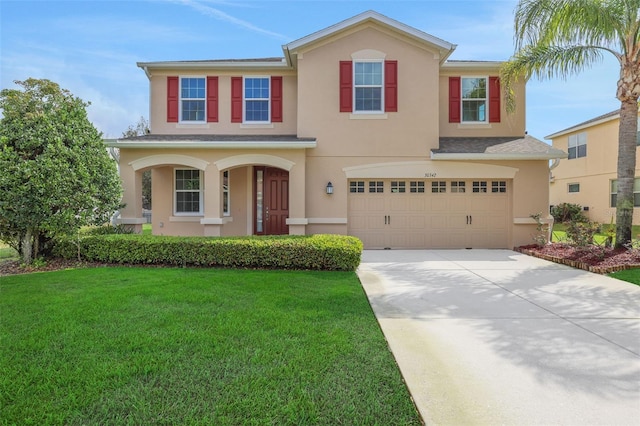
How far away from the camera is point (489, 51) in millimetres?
13266

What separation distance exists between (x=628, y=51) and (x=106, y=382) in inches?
526

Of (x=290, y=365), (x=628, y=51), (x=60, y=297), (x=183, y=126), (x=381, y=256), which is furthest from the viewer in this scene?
(x=183, y=126)

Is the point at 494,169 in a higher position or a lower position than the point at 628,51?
lower

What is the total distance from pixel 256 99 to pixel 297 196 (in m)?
4.21

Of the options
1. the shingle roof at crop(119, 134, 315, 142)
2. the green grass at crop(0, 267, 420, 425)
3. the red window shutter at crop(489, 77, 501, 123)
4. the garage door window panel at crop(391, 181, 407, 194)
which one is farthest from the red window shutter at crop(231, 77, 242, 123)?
the red window shutter at crop(489, 77, 501, 123)

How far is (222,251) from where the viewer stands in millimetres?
8469

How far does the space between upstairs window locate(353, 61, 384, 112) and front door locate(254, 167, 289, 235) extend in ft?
12.1

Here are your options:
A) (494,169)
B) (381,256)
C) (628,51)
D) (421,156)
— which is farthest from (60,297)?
(628,51)

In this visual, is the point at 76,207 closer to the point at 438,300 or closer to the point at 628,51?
the point at 438,300

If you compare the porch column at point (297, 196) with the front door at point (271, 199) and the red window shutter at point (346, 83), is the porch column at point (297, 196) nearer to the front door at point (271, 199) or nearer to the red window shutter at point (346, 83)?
the front door at point (271, 199)

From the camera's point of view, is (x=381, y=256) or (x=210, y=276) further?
(x=381, y=256)

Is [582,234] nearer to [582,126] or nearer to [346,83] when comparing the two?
[346,83]

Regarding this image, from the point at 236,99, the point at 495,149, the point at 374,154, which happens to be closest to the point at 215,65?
the point at 236,99

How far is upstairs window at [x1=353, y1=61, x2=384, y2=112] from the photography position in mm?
12039
